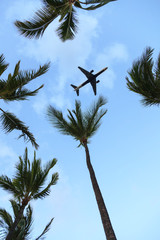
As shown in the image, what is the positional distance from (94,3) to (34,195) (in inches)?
347

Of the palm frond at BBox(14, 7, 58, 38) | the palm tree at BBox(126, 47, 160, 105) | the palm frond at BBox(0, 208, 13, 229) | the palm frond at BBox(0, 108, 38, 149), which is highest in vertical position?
the palm frond at BBox(14, 7, 58, 38)

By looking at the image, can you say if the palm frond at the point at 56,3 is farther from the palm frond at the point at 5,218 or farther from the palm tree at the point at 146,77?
the palm frond at the point at 5,218

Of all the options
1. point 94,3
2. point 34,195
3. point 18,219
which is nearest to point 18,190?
point 34,195

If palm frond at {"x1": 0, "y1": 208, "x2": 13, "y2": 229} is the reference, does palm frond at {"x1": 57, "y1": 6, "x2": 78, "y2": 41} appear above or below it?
above

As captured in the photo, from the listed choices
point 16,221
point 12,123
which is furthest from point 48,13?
point 16,221

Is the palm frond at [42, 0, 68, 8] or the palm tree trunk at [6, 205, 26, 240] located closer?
the palm tree trunk at [6, 205, 26, 240]

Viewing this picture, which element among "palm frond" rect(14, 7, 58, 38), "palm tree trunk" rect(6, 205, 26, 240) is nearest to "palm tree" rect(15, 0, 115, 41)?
"palm frond" rect(14, 7, 58, 38)

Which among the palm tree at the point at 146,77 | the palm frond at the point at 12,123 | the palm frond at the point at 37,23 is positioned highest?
the palm frond at the point at 37,23

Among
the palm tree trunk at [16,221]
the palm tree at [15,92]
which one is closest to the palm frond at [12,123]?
the palm tree at [15,92]

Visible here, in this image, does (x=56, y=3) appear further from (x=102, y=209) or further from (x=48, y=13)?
(x=102, y=209)

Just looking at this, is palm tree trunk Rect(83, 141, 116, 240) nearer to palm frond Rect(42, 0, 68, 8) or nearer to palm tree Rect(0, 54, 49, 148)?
palm tree Rect(0, 54, 49, 148)

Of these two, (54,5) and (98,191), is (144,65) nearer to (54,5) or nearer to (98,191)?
(54,5)

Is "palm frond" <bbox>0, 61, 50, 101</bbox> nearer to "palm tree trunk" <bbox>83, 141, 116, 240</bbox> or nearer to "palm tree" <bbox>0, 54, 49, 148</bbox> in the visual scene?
"palm tree" <bbox>0, 54, 49, 148</bbox>

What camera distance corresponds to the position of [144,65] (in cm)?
609
